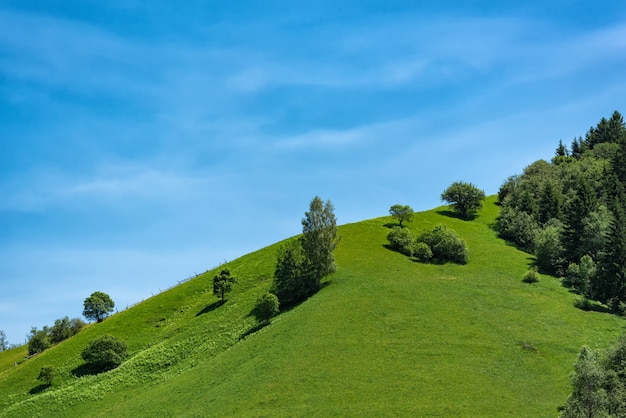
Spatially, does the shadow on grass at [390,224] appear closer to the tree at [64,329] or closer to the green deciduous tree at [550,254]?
the green deciduous tree at [550,254]

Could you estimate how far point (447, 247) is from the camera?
4355 inches

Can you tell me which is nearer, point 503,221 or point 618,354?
point 618,354

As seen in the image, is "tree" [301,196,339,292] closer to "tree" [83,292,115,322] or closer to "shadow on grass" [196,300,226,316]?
"shadow on grass" [196,300,226,316]

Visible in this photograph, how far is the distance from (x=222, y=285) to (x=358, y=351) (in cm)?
4745

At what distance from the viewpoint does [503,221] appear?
5423 inches

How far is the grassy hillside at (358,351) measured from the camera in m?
60.6

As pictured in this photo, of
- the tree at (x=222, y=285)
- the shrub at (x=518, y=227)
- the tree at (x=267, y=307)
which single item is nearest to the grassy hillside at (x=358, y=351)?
the tree at (x=267, y=307)

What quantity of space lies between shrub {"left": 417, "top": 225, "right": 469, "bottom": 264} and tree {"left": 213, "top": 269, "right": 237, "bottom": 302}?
133 ft

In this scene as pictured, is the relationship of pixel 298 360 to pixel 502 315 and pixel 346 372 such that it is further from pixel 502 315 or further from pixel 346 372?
pixel 502 315

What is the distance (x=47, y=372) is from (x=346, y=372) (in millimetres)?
54831

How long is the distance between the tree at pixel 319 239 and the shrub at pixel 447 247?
23.0 meters

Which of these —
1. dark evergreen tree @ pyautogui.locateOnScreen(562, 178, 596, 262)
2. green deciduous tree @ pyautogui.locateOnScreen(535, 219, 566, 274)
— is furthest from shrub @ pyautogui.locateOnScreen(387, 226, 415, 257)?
dark evergreen tree @ pyautogui.locateOnScreen(562, 178, 596, 262)

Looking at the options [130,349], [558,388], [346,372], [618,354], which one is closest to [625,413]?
[618,354]

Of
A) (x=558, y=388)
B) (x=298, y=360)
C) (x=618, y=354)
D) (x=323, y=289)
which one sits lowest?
(x=558, y=388)
